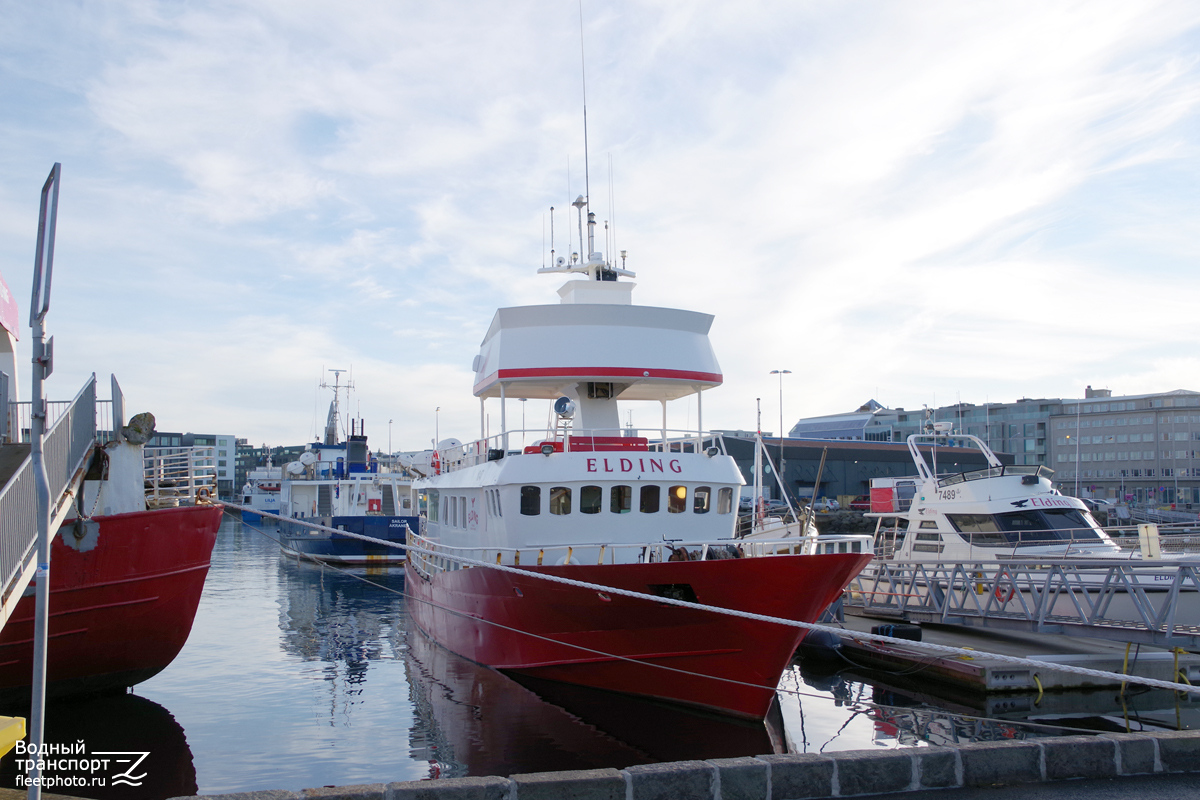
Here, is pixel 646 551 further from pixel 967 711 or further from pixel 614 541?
pixel 967 711

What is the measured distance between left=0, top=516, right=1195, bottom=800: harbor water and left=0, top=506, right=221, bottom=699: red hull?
2.84 ft

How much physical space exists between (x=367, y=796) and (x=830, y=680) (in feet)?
47.2

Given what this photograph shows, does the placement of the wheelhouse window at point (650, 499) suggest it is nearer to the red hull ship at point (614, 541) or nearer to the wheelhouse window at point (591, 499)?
the red hull ship at point (614, 541)

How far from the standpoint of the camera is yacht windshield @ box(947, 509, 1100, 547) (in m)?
22.8

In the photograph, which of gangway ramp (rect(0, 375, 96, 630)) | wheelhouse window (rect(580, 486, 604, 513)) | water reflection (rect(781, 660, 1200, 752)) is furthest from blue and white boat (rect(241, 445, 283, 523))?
water reflection (rect(781, 660, 1200, 752))

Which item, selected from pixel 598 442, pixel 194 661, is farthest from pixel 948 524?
pixel 194 661

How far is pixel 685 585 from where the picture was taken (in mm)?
13727

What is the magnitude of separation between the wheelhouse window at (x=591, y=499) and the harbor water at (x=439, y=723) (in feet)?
11.0

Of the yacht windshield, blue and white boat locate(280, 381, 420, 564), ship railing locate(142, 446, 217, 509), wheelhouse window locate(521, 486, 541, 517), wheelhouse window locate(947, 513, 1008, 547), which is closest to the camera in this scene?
ship railing locate(142, 446, 217, 509)

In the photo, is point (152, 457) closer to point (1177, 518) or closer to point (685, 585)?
point (685, 585)

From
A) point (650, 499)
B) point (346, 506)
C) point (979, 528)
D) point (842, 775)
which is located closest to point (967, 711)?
point (650, 499)

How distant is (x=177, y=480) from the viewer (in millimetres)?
17188

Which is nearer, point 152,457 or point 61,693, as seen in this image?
point 61,693

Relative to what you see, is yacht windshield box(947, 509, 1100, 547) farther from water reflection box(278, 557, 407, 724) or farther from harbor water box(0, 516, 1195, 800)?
water reflection box(278, 557, 407, 724)
